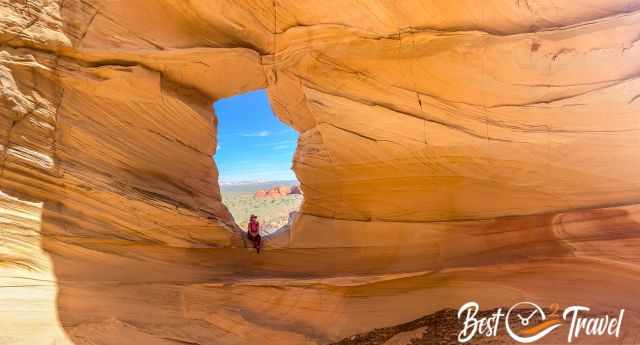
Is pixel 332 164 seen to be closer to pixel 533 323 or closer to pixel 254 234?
pixel 254 234

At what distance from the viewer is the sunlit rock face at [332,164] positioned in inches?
192

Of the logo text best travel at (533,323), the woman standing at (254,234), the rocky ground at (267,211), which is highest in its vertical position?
the rocky ground at (267,211)

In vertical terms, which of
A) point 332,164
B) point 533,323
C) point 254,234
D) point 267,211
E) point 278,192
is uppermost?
point 278,192

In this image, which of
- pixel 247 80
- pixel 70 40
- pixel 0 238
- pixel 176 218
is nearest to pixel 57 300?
pixel 0 238

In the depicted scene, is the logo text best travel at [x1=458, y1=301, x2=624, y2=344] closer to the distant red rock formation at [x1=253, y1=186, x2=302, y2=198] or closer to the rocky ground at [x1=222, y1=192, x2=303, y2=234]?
the rocky ground at [x1=222, y1=192, x2=303, y2=234]

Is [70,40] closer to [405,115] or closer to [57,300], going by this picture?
[57,300]

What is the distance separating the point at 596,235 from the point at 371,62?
4.00m

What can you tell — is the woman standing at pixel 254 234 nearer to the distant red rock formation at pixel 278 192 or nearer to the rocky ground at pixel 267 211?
the rocky ground at pixel 267 211

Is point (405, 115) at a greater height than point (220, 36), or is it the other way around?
point (220, 36)

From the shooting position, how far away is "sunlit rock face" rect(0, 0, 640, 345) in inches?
192

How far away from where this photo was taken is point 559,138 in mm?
5117

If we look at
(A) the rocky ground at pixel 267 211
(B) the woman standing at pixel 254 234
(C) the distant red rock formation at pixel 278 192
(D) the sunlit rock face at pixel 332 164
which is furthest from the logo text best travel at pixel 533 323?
(C) the distant red rock formation at pixel 278 192

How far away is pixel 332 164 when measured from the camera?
6047mm

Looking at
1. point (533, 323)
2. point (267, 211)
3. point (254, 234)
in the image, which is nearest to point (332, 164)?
point (254, 234)
